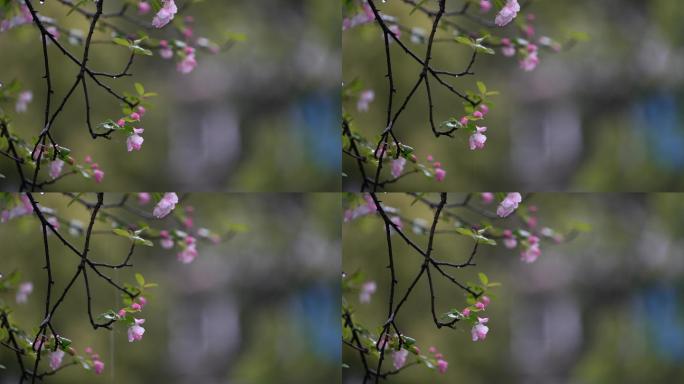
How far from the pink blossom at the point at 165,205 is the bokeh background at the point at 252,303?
0.17ft

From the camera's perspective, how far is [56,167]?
112 inches

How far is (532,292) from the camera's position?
291 centimetres

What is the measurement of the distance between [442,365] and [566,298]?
0.39 m

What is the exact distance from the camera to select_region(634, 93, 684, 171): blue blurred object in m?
2.93

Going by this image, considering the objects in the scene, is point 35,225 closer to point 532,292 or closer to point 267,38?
point 267,38

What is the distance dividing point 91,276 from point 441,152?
1013 mm

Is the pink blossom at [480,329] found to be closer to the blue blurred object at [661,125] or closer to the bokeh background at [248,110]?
the bokeh background at [248,110]

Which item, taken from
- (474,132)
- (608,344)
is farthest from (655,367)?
(474,132)

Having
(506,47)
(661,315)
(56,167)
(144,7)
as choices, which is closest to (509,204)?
(506,47)

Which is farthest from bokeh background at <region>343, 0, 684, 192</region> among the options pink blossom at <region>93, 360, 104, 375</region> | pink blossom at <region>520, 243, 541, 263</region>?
pink blossom at <region>93, 360, 104, 375</region>

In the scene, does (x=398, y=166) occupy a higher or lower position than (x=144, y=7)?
lower

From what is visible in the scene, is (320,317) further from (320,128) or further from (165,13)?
(165,13)

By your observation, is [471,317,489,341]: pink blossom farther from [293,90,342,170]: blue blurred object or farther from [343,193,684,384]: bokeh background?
[293,90,342,170]: blue blurred object

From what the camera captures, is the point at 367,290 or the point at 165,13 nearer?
the point at 165,13
